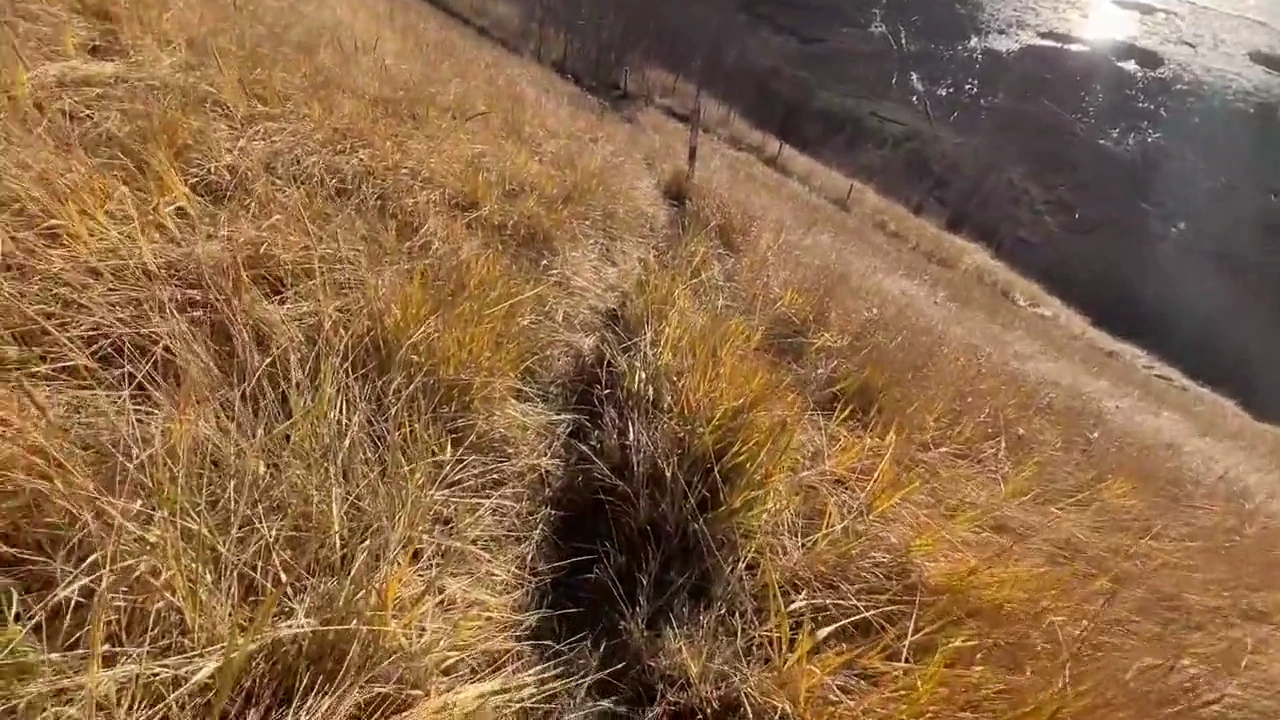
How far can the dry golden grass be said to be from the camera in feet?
4.49

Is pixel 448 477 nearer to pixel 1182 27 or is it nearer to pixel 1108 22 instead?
pixel 1108 22

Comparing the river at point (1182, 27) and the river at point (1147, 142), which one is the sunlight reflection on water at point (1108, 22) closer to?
the river at point (1182, 27)

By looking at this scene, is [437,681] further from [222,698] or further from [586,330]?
[586,330]

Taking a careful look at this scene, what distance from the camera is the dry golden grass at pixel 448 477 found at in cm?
137

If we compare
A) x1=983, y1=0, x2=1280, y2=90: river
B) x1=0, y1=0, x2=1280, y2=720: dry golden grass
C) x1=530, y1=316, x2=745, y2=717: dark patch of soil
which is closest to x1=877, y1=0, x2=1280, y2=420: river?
x1=983, y1=0, x2=1280, y2=90: river

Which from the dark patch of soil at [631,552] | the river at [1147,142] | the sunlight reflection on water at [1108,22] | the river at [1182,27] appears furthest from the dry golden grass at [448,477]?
the sunlight reflection on water at [1108,22]

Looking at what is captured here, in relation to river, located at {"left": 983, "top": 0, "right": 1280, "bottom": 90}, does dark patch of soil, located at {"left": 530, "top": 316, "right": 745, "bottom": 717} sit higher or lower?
lower

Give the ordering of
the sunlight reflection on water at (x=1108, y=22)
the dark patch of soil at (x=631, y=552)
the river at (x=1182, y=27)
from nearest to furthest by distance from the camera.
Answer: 1. the dark patch of soil at (x=631, y=552)
2. the river at (x=1182, y=27)
3. the sunlight reflection on water at (x=1108, y=22)

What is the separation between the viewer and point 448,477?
1.93 m

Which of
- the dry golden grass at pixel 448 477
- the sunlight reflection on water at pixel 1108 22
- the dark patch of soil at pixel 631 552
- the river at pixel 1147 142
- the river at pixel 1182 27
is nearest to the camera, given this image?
the dry golden grass at pixel 448 477

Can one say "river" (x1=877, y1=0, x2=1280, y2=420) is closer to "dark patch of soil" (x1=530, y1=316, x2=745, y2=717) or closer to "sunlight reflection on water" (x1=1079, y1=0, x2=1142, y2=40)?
"sunlight reflection on water" (x1=1079, y1=0, x2=1142, y2=40)

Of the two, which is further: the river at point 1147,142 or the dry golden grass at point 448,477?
the river at point 1147,142

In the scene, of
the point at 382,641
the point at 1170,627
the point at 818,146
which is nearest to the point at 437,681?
the point at 382,641

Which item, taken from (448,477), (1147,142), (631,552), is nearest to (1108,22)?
(1147,142)
